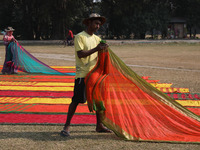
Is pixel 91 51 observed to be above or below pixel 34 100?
above

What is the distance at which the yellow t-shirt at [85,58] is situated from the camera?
4605mm

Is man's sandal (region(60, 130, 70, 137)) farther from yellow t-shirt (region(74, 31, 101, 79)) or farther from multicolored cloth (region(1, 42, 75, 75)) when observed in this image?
multicolored cloth (region(1, 42, 75, 75))

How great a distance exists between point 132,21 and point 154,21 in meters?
2.97

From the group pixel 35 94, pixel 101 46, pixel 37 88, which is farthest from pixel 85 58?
pixel 37 88

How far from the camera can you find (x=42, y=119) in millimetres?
5629

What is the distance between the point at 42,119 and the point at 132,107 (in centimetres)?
168

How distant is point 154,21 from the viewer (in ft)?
143

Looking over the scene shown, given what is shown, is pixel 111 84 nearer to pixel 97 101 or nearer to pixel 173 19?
pixel 97 101

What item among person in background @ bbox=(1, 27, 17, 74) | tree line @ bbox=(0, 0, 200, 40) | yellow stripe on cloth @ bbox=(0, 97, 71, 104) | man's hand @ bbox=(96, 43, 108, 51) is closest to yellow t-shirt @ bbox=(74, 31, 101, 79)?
man's hand @ bbox=(96, 43, 108, 51)

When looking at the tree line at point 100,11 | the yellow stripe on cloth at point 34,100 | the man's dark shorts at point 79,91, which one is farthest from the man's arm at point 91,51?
the tree line at point 100,11

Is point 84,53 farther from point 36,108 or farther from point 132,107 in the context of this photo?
point 36,108

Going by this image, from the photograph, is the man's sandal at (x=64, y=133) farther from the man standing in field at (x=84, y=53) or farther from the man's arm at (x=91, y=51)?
the man's arm at (x=91, y=51)

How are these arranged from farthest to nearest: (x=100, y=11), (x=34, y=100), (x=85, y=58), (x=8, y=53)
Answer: (x=100, y=11)
(x=8, y=53)
(x=34, y=100)
(x=85, y=58)

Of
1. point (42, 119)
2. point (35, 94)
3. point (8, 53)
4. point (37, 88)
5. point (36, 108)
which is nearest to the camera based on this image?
point (42, 119)
